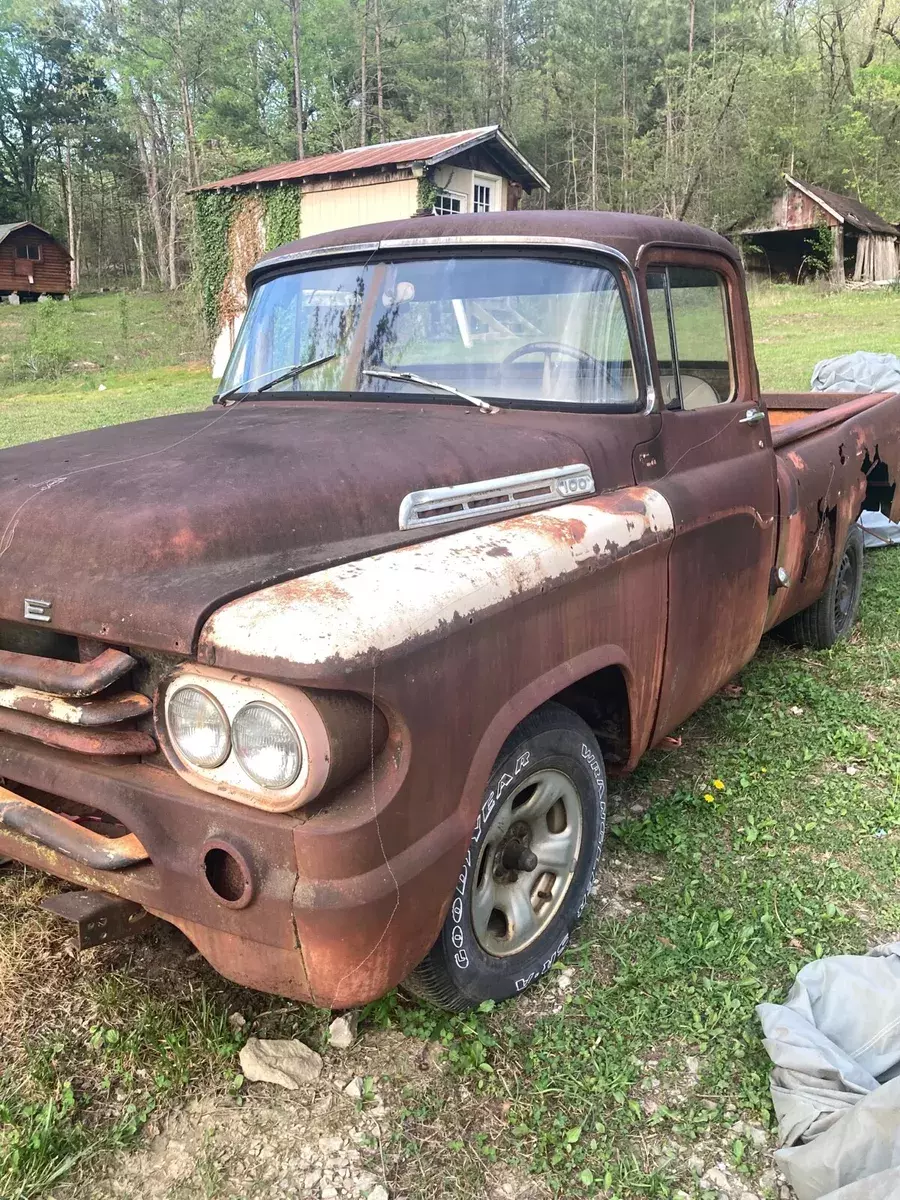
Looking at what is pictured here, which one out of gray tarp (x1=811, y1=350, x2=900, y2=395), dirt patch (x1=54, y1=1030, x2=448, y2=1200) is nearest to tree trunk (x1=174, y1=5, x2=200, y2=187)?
gray tarp (x1=811, y1=350, x2=900, y2=395)

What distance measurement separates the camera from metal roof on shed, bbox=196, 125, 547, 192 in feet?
61.8

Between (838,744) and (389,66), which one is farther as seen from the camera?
(389,66)

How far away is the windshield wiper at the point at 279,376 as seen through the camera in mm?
3215

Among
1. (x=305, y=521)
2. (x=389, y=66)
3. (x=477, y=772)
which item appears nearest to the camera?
(x=477, y=772)

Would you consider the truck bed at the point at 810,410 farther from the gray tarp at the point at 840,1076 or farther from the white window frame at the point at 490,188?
the white window frame at the point at 490,188

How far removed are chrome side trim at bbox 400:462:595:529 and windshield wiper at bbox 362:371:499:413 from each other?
37cm

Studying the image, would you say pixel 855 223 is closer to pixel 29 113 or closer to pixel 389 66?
pixel 389 66

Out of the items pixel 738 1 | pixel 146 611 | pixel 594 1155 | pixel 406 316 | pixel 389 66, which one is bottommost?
pixel 594 1155

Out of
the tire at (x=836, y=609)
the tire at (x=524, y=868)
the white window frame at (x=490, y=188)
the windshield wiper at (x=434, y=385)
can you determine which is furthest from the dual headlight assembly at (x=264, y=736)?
the white window frame at (x=490, y=188)

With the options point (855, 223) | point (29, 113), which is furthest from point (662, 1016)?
point (29, 113)

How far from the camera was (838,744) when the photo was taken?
3.92 metres

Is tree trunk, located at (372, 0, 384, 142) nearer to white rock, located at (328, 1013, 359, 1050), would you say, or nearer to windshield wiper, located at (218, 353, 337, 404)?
windshield wiper, located at (218, 353, 337, 404)

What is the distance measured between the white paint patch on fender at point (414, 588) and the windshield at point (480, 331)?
0.57 meters

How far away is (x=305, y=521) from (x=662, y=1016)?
158 centimetres
